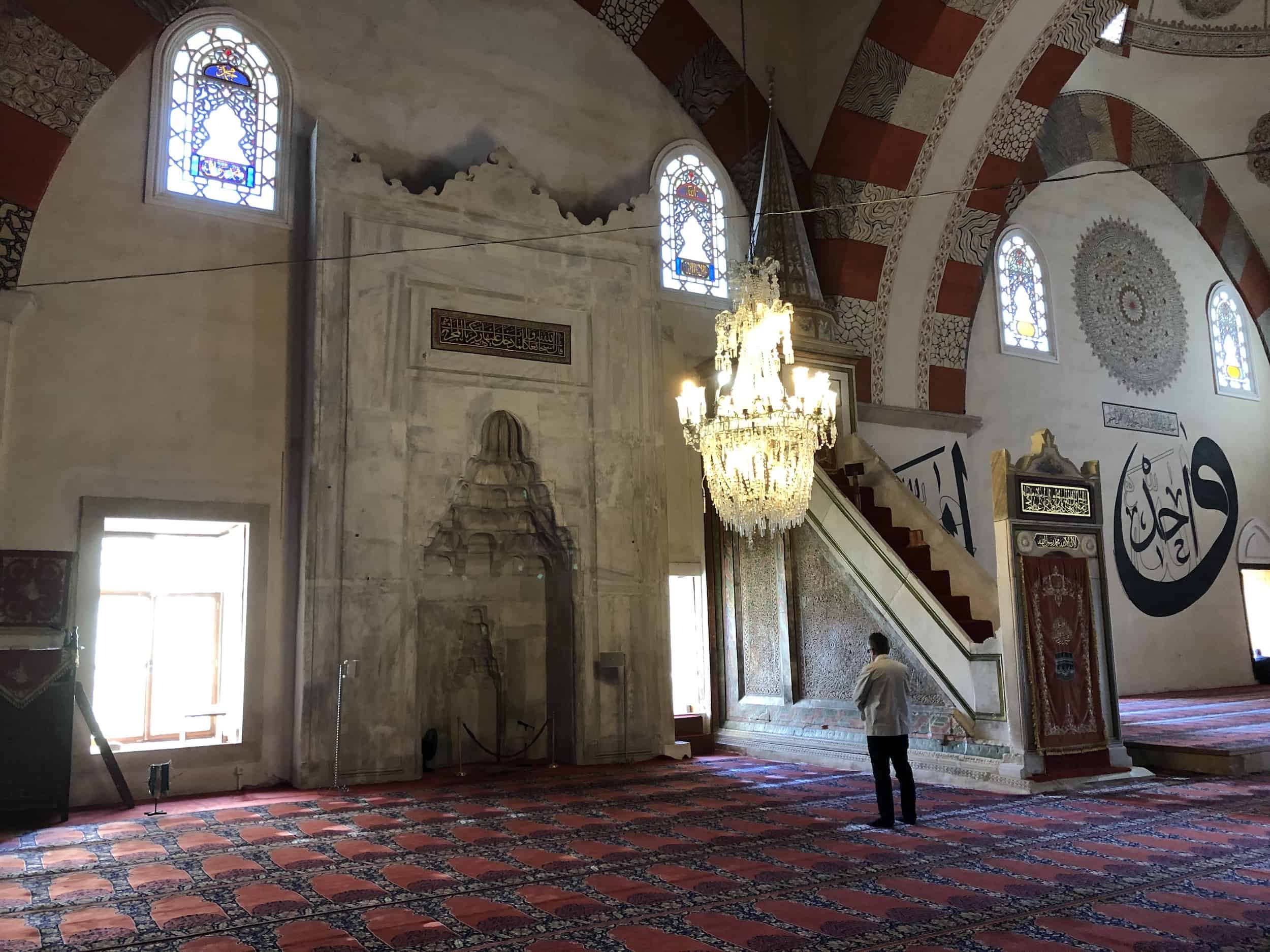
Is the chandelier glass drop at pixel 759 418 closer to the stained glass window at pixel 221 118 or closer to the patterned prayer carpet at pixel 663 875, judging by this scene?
the patterned prayer carpet at pixel 663 875

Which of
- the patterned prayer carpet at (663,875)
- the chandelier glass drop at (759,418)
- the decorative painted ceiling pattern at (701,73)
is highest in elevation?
the decorative painted ceiling pattern at (701,73)

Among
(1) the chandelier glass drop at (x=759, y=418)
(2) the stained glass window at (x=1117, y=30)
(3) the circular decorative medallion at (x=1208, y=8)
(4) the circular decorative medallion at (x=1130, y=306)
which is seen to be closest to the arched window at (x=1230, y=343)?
(4) the circular decorative medallion at (x=1130, y=306)

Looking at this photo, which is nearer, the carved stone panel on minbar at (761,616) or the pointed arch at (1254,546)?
the carved stone panel on minbar at (761,616)

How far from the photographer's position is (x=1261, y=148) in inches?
359

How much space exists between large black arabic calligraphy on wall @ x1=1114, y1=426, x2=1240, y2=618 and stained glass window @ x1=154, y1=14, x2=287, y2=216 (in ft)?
24.2

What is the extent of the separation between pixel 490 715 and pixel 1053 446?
3.43 metres

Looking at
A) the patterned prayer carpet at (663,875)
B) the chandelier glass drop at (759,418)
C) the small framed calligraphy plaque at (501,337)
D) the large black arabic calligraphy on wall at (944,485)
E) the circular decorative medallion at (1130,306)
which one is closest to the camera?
the patterned prayer carpet at (663,875)

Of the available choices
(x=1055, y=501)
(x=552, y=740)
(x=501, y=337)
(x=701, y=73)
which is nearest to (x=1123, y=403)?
(x=1055, y=501)

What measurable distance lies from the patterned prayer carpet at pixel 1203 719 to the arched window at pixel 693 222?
3.84 metres

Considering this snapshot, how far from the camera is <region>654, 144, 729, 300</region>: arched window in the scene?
6828 mm

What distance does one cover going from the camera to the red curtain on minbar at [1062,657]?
453 cm

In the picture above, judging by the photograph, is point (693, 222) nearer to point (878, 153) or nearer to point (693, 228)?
point (693, 228)

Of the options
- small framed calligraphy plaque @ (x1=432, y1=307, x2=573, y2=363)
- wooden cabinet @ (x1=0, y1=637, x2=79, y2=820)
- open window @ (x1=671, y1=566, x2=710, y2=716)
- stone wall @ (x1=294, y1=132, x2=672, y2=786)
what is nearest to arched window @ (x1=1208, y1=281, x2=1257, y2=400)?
open window @ (x1=671, y1=566, x2=710, y2=716)

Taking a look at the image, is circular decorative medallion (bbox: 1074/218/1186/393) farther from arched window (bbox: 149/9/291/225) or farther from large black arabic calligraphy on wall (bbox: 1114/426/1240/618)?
arched window (bbox: 149/9/291/225)
